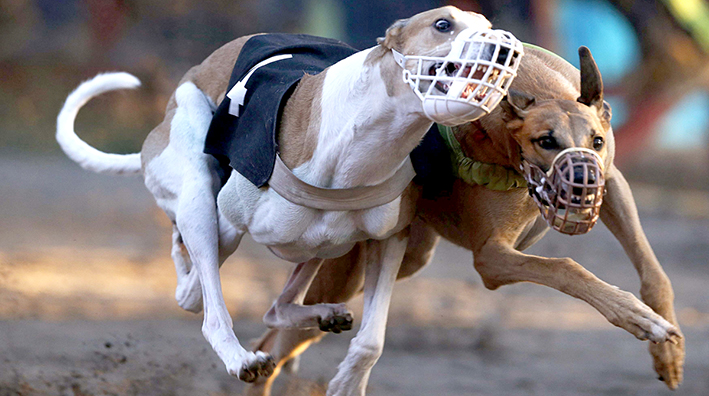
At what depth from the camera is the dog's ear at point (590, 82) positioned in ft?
8.68

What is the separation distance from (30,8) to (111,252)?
7361mm

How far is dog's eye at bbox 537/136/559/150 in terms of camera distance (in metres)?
2.54

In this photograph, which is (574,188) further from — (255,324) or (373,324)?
(255,324)

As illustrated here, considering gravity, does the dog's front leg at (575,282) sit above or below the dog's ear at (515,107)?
below

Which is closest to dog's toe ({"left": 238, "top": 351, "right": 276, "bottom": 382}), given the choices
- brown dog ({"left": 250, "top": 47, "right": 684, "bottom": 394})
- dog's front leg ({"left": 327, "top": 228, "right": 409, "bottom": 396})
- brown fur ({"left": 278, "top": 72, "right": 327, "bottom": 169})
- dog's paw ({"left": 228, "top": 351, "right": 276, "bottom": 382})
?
dog's paw ({"left": 228, "top": 351, "right": 276, "bottom": 382})

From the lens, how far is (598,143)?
256cm

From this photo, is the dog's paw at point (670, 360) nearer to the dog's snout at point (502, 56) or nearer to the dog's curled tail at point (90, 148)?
the dog's snout at point (502, 56)

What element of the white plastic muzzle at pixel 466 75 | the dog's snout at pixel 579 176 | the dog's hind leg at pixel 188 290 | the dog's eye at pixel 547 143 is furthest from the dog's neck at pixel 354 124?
the dog's hind leg at pixel 188 290

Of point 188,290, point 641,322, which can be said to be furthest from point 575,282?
point 188,290

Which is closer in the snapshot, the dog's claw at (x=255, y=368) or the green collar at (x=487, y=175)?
the dog's claw at (x=255, y=368)

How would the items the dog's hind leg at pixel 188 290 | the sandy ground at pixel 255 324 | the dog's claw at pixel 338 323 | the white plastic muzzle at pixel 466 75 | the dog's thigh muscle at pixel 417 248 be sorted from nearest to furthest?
the white plastic muzzle at pixel 466 75 → the dog's claw at pixel 338 323 → the dog's hind leg at pixel 188 290 → the dog's thigh muscle at pixel 417 248 → the sandy ground at pixel 255 324

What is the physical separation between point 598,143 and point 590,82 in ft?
0.77

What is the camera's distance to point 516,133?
2672mm

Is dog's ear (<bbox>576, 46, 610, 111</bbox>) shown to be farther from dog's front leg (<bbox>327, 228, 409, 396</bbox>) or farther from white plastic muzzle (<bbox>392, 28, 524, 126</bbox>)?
dog's front leg (<bbox>327, 228, 409, 396</bbox>)
